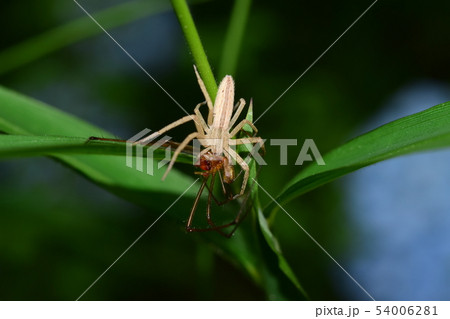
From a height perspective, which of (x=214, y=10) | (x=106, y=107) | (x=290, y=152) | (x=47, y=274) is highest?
(x=214, y=10)

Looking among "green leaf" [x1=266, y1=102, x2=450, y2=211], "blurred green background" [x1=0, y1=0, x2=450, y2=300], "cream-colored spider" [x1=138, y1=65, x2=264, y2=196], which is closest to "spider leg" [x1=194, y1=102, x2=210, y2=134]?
"cream-colored spider" [x1=138, y1=65, x2=264, y2=196]

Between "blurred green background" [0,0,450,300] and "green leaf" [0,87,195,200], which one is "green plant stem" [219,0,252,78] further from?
"blurred green background" [0,0,450,300]

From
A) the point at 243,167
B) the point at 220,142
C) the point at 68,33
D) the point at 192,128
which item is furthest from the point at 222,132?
the point at 192,128

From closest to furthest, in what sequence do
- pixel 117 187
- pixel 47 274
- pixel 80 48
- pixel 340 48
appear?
pixel 117 187, pixel 47 274, pixel 340 48, pixel 80 48

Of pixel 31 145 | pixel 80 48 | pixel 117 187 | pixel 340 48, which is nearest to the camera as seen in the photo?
pixel 31 145

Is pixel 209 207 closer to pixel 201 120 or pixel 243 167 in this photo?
pixel 243 167

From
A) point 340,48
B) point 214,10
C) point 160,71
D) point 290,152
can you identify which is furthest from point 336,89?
point 160,71

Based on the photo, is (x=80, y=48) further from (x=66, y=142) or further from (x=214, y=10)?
(x=66, y=142)
